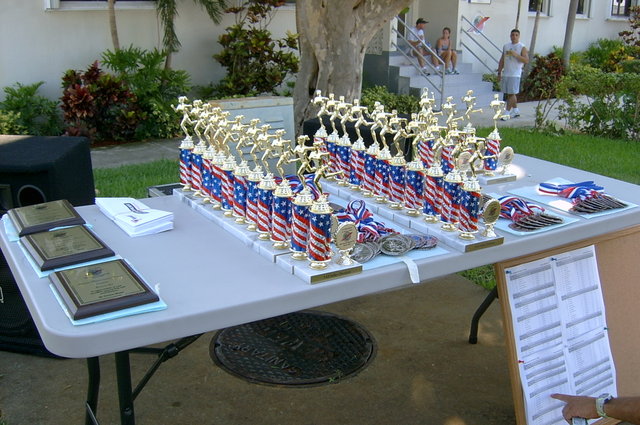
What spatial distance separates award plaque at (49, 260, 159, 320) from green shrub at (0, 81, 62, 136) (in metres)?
6.79

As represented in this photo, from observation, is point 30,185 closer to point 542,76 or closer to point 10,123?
point 10,123

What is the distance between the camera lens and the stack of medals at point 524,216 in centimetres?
274

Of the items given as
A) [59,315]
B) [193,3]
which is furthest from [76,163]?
[193,3]

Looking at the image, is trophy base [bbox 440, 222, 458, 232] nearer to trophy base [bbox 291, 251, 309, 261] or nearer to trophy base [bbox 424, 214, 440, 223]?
trophy base [bbox 424, 214, 440, 223]

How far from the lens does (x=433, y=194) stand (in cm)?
268

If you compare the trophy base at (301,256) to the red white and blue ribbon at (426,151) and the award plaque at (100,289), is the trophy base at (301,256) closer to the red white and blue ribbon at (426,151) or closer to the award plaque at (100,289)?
the award plaque at (100,289)

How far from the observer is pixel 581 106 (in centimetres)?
1014

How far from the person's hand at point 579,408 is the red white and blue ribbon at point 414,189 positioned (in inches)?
38.4

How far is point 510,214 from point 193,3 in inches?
343

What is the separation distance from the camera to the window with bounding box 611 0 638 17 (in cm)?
1873

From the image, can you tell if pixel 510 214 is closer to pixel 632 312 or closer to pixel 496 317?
pixel 632 312

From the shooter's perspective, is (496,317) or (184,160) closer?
(184,160)

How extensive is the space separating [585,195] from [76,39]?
8.20m

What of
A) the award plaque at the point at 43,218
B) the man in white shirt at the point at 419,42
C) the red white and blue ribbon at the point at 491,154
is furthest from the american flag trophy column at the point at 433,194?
the man in white shirt at the point at 419,42
